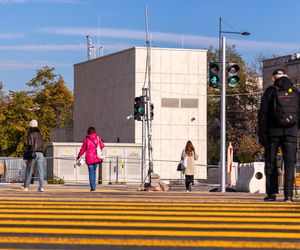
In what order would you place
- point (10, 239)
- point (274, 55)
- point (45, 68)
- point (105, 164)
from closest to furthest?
point (10, 239) → point (105, 164) → point (45, 68) → point (274, 55)

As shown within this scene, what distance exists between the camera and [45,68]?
8656cm

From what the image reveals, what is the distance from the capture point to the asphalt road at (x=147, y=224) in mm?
8094

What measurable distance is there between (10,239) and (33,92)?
260 ft

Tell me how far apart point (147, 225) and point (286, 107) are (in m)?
4.05

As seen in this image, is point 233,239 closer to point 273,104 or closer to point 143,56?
point 273,104

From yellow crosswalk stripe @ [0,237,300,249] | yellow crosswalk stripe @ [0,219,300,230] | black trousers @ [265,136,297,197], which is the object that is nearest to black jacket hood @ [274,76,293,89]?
black trousers @ [265,136,297,197]

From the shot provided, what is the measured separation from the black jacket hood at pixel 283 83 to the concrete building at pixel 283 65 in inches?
3090

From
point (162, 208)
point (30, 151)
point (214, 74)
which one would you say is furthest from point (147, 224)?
point (214, 74)

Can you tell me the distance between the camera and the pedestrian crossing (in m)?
8.09

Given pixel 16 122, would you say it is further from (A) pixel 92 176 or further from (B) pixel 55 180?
(A) pixel 92 176

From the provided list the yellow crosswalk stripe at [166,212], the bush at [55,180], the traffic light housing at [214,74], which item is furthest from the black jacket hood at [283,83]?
the bush at [55,180]

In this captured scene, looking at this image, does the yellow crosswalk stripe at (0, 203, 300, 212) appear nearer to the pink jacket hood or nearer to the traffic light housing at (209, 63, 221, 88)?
the pink jacket hood

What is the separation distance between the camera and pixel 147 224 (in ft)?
31.4

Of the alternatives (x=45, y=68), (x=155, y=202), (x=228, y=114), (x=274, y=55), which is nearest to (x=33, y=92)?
(x=45, y=68)
